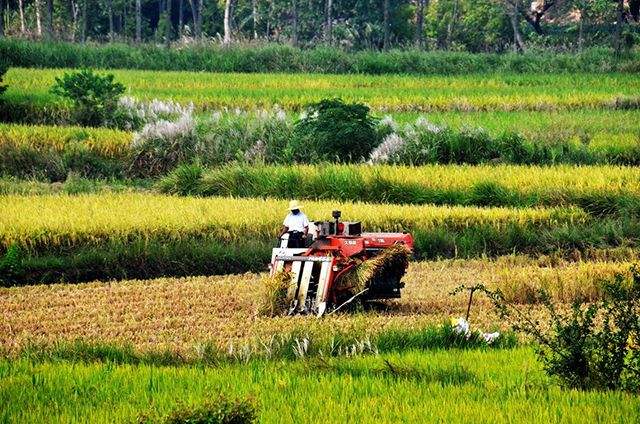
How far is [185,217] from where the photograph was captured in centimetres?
1827

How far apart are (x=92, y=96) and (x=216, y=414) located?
21750mm

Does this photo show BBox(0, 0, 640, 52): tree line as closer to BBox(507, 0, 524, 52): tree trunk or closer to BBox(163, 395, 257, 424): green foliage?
BBox(507, 0, 524, 52): tree trunk

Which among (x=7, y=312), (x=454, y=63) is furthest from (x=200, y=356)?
(x=454, y=63)

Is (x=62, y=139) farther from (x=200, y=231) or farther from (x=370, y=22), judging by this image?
(x=370, y=22)

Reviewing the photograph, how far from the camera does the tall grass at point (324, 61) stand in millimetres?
40438

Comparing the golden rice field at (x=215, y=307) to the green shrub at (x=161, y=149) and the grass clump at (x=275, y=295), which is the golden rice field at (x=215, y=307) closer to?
the grass clump at (x=275, y=295)

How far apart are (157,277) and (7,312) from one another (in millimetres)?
3448

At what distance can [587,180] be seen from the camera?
69.3 ft

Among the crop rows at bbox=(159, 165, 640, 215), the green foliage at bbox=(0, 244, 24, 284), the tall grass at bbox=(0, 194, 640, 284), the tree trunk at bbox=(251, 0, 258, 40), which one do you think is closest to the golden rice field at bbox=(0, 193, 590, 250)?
the tall grass at bbox=(0, 194, 640, 284)

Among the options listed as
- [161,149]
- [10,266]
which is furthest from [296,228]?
[161,149]

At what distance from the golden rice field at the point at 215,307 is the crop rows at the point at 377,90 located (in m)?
14.3

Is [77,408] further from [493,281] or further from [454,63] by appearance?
[454,63]

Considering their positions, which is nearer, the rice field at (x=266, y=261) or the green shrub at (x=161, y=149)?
the rice field at (x=266, y=261)

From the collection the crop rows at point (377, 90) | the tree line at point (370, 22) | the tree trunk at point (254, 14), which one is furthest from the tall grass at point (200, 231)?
the tree trunk at point (254, 14)
